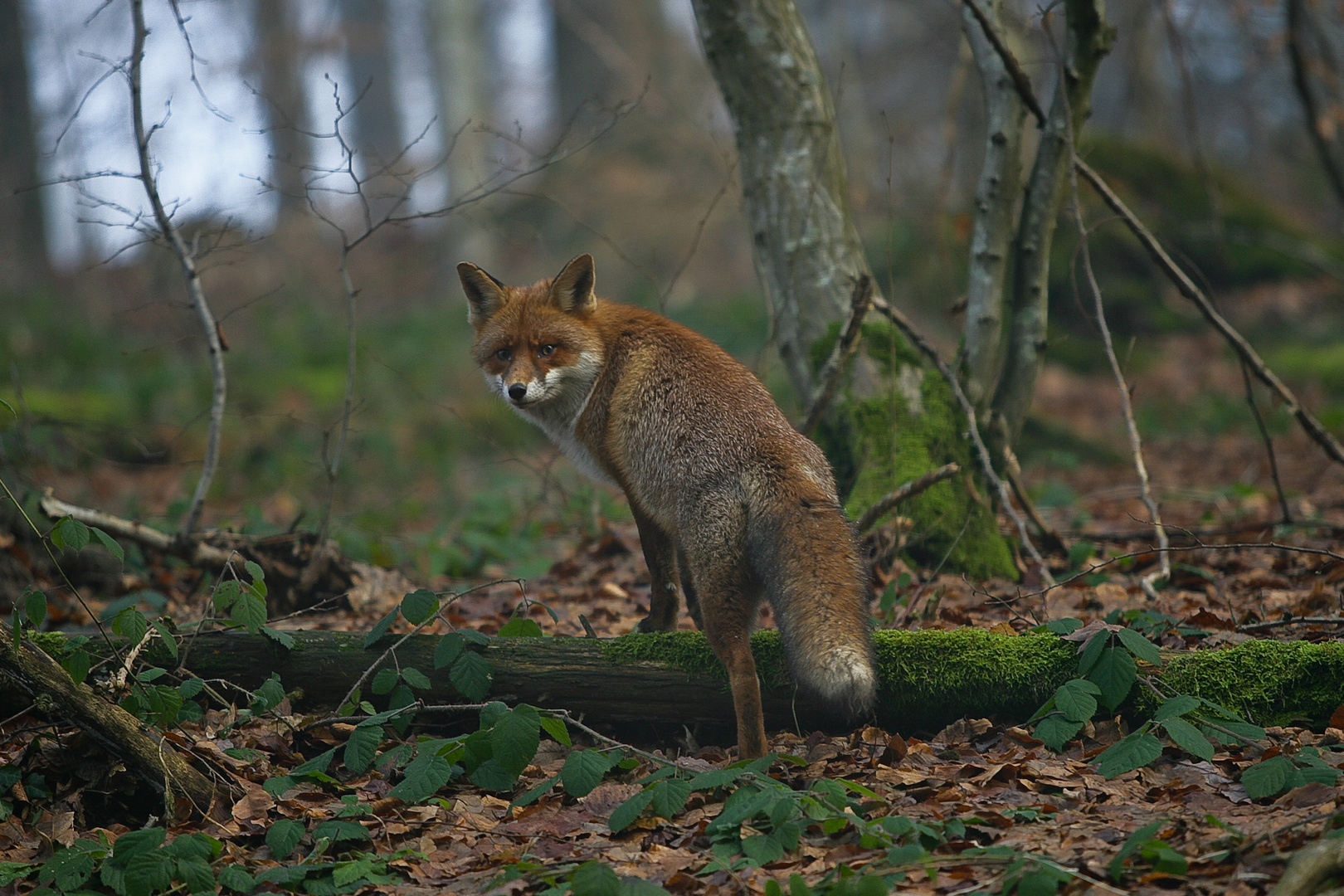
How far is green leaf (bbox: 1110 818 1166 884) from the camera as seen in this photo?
2689 millimetres

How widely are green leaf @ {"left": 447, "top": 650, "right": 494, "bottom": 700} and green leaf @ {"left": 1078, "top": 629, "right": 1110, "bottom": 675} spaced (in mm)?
2522

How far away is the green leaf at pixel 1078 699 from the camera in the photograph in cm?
362

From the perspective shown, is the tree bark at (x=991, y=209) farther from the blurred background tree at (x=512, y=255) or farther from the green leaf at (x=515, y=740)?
the green leaf at (x=515, y=740)

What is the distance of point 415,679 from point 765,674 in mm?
1567

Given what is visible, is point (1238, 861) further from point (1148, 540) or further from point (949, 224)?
point (949, 224)

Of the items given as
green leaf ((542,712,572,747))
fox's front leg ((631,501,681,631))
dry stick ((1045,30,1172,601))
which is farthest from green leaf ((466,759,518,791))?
dry stick ((1045,30,1172,601))

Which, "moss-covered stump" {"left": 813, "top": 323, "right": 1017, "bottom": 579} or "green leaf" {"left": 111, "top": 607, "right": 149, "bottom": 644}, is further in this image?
"moss-covered stump" {"left": 813, "top": 323, "right": 1017, "bottom": 579}

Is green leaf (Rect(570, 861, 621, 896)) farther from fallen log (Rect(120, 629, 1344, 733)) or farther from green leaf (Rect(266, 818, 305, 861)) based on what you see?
fallen log (Rect(120, 629, 1344, 733))

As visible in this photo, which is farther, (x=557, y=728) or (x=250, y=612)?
(x=250, y=612)

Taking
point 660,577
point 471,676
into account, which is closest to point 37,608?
point 471,676

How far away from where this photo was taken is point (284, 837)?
3320mm

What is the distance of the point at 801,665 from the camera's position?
3475 mm

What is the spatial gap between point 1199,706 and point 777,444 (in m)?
2.01

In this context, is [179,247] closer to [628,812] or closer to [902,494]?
[628,812]
